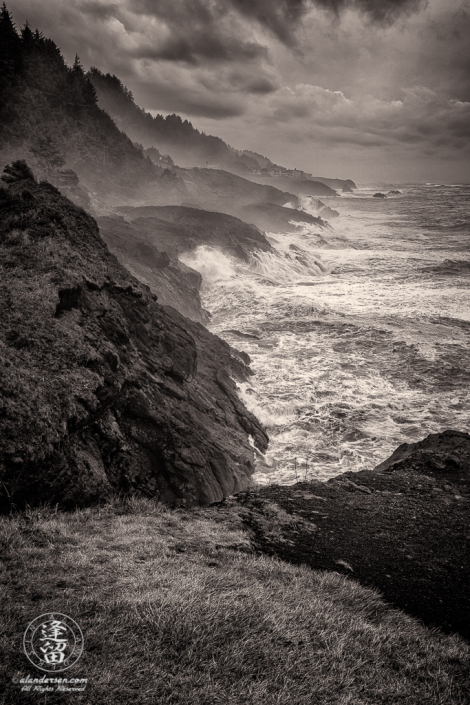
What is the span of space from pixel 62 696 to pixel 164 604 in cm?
128

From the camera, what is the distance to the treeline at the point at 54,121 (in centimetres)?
5075

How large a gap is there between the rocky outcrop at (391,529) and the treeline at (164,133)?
476ft

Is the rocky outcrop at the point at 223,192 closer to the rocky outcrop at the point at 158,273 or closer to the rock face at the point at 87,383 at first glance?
the rocky outcrop at the point at 158,273

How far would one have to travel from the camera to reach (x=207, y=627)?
3.55m

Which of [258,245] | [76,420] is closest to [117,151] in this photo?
[258,245]

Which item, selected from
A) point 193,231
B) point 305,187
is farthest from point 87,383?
point 305,187

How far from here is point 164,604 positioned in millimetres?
3746

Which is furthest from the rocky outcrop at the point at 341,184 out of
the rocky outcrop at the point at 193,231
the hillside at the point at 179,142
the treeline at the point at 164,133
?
the rocky outcrop at the point at 193,231

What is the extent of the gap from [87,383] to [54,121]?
73.3 metres

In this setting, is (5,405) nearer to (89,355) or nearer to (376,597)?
(89,355)

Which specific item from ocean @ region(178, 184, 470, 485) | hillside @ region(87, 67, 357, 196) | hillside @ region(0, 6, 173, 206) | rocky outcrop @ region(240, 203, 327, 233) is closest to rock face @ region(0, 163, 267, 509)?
ocean @ region(178, 184, 470, 485)

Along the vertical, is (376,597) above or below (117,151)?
below

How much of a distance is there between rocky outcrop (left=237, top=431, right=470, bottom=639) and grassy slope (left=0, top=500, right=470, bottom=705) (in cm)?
65

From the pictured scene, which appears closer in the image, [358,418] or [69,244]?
[69,244]
